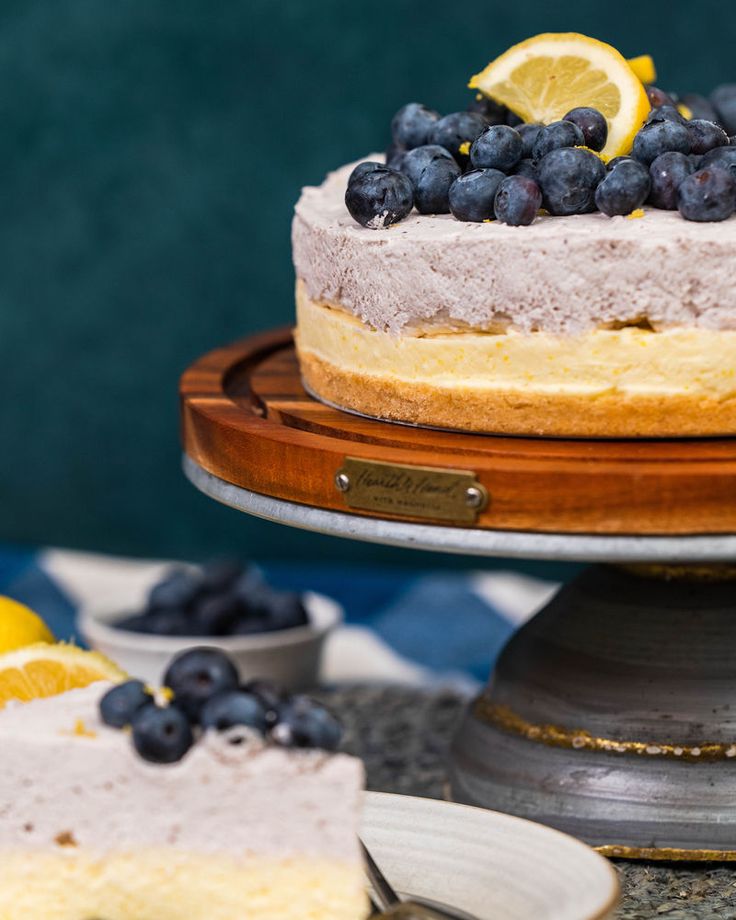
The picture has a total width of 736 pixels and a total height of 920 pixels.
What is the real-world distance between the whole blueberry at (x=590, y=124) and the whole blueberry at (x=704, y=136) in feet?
0.33

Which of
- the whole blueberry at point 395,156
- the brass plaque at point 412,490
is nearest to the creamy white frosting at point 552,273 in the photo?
the whole blueberry at point 395,156

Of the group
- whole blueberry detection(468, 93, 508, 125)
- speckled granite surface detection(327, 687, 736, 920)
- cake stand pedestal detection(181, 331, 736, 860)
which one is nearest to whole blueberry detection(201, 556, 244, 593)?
speckled granite surface detection(327, 687, 736, 920)

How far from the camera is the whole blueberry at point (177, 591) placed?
2.81 meters

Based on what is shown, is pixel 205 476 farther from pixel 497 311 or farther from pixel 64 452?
pixel 64 452

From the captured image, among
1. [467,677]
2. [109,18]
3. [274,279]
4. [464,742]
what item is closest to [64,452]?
[274,279]

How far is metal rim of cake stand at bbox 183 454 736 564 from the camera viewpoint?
1442 millimetres

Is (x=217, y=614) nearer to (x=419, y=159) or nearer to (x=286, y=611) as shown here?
(x=286, y=611)

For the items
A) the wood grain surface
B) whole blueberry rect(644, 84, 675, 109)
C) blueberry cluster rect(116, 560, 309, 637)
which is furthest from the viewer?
blueberry cluster rect(116, 560, 309, 637)

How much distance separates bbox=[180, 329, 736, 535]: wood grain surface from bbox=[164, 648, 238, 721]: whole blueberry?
28 centimetres

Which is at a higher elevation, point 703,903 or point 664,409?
point 664,409

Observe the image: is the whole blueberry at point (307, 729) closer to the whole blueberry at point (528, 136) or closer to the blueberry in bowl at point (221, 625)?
the whole blueberry at point (528, 136)

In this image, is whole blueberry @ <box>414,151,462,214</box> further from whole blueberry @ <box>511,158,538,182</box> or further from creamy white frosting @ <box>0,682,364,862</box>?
creamy white frosting @ <box>0,682,364,862</box>

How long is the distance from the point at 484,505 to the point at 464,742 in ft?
2.16

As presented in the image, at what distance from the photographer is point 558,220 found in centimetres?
163
